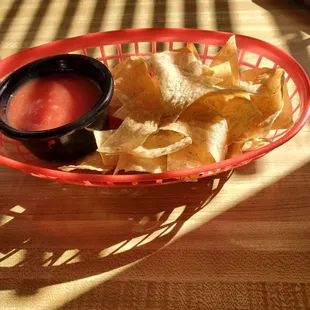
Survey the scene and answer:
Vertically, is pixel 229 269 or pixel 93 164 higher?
pixel 93 164

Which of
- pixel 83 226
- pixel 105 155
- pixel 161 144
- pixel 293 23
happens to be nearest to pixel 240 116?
pixel 161 144

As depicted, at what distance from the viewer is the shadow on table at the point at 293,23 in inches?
48.0

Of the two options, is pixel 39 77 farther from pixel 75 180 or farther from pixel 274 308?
pixel 274 308

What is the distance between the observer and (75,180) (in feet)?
2.59

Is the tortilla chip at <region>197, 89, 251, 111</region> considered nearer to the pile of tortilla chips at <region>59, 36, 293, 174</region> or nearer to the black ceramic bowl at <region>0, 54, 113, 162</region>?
the pile of tortilla chips at <region>59, 36, 293, 174</region>

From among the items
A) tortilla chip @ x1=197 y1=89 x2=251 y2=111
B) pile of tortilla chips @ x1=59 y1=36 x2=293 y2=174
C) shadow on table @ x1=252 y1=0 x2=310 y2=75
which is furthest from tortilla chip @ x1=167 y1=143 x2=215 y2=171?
shadow on table @ x1=252 y1=0 x2=310 y2=75

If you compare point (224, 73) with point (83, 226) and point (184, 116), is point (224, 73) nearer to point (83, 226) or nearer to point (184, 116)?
→ point (184, 116)

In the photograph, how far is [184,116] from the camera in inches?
36.0

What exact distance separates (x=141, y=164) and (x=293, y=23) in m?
0.83

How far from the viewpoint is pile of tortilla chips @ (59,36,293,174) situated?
848mm

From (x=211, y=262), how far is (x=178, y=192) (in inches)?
6.9

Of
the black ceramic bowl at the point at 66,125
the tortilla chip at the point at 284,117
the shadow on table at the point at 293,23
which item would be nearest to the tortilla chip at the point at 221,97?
the tortilla chip at the point at 284,117

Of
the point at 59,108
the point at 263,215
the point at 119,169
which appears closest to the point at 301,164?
the point at 263,215

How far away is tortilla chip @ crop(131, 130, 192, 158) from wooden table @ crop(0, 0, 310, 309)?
0.10m
